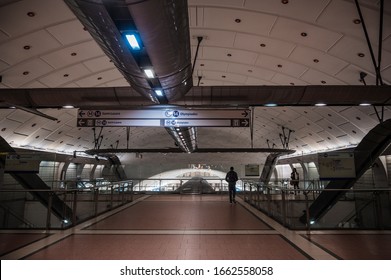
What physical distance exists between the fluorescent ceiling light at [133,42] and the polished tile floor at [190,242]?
3.45 m

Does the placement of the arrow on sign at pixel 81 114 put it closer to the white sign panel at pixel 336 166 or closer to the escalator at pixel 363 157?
the white sign panel at pixel 336 166

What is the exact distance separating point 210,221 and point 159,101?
3.90m

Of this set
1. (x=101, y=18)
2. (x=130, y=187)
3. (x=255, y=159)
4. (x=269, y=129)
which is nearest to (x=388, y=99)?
(x=101, y=18)

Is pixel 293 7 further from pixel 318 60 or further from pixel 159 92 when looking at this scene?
pixel 159 92

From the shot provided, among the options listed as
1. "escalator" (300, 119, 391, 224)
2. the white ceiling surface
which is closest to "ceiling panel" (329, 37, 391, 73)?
the white ceiling surface

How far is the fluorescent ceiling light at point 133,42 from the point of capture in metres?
3.29

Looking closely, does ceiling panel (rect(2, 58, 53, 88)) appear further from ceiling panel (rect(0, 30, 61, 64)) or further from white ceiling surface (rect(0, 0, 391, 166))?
ceiling panel (rect(0, 30, 61, 64))

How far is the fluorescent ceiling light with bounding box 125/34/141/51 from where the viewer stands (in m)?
3.29

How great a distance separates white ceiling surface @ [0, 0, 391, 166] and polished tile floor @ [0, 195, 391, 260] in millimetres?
4622

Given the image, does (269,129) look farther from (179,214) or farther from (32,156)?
(32,156)

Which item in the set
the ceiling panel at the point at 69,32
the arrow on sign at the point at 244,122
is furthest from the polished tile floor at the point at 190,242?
the ceiling panel at the point at 69,32

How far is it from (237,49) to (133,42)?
4922 mm

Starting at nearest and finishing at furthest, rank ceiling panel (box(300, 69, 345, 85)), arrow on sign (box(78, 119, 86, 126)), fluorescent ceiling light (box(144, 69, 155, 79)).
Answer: fluorescent ceiling light (box(144, 69, 155, 79)) → arrow on sign (box(78, 119, 86, 126)) → ceiling panel (box(300, 69, 345, 85))

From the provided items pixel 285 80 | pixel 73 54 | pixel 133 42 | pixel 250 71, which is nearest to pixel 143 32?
pixel 133 42
